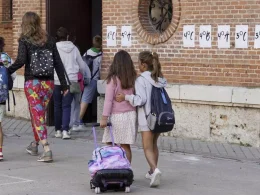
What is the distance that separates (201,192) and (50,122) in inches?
260

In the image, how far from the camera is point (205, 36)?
1241cm

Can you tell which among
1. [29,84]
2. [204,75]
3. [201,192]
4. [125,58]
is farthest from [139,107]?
[204,75]

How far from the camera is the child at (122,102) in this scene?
8750 millimetres

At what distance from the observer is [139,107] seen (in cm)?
880

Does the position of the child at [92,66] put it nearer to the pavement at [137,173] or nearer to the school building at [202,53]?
the school building at [202,53]

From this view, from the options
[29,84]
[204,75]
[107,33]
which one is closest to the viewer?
[29,84]

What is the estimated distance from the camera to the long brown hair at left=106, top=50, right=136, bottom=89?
8742mm

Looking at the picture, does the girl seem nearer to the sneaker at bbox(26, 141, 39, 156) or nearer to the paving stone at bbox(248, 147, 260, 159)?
the sneaker at bbox(26, 141, 39, 156)

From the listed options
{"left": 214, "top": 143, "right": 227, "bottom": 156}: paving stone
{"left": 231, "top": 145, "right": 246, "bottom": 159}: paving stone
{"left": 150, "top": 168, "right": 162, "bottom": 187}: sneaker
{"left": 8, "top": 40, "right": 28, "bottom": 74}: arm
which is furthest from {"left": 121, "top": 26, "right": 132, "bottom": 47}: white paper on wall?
{"left": 150, "top": 168, "right": 162, "bottom": 187}: sneaker

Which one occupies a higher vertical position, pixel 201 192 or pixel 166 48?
pixel 166 48

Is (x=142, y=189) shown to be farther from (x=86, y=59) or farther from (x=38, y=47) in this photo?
(x=86, y=59)

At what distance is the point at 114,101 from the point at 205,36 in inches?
159

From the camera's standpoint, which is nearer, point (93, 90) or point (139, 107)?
point (139, 107)

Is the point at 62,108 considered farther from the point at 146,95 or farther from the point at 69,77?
the point at 146,95
